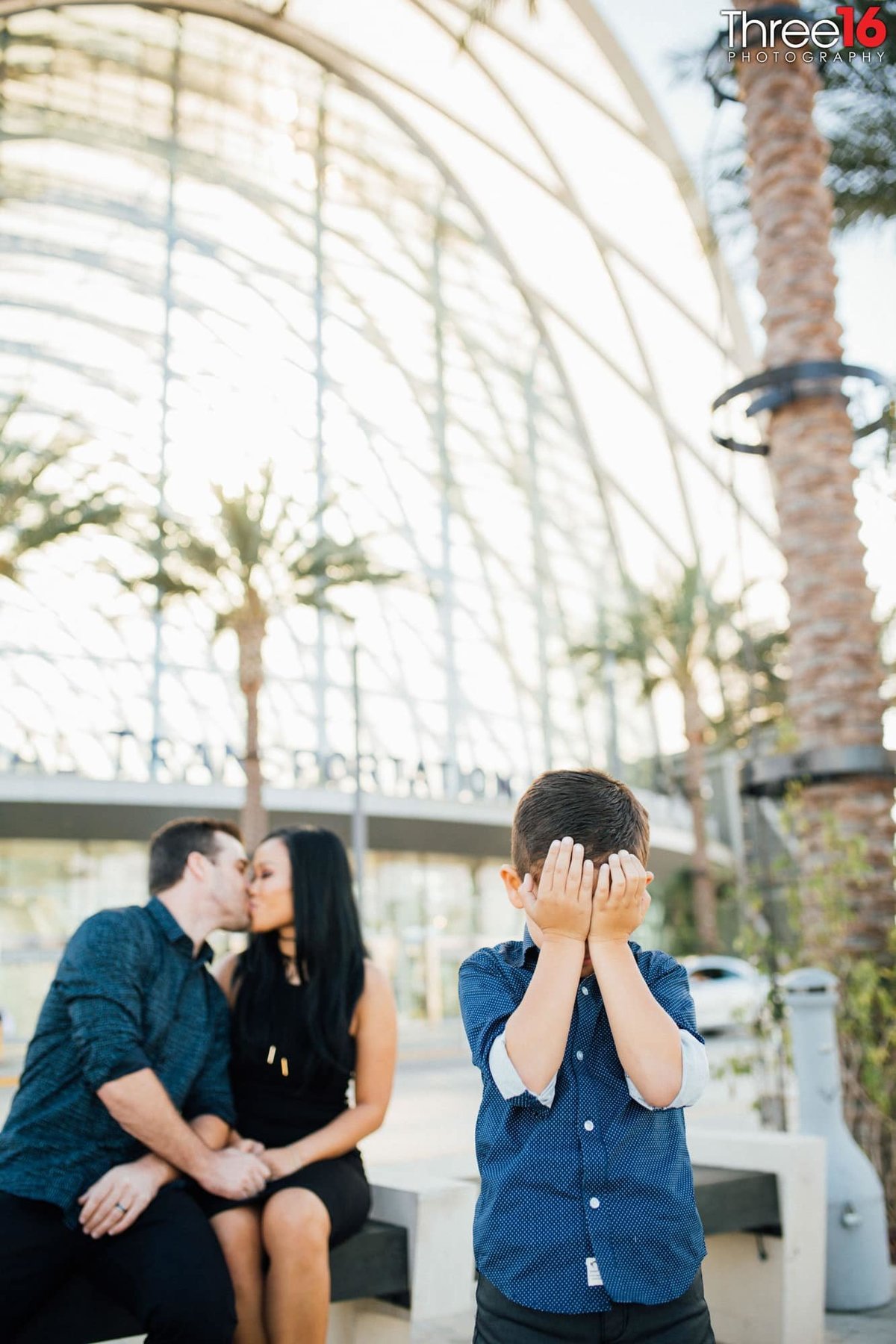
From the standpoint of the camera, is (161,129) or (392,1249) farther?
(161,129)

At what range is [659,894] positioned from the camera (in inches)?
1714

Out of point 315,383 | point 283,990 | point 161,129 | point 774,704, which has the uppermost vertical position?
point 161,129

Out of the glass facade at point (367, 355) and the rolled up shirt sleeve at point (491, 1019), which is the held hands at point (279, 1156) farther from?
the glass facade at point (367, 355)

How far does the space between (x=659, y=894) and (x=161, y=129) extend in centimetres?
3096

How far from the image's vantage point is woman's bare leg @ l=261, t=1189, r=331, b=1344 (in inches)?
121

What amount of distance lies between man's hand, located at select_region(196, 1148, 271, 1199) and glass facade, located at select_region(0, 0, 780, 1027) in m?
28.9

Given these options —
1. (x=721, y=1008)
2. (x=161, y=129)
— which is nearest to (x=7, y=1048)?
(x=721, y=1008)

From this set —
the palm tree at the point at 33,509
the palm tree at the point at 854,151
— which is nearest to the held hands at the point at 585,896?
the palm tree at the point at 854,151

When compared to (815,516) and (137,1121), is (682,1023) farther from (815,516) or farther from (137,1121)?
(815,516)

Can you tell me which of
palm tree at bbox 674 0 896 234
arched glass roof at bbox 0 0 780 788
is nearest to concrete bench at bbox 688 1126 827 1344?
palm tree at bbox 674 0 896 234

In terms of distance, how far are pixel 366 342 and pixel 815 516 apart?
39890 millimetres

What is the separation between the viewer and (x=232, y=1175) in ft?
10.6

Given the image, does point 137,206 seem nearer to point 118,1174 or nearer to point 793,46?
point 793,46

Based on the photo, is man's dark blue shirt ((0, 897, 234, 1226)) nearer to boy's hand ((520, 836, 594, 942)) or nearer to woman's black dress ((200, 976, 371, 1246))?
woman's black dress ((200, 976, 371, 1246))
